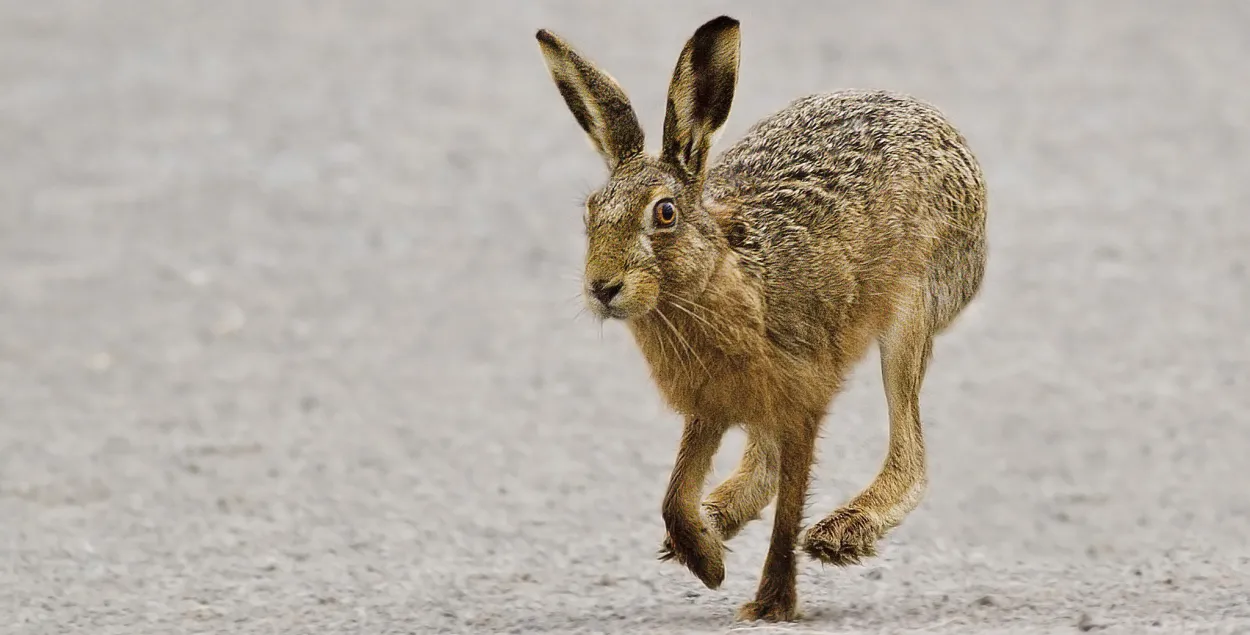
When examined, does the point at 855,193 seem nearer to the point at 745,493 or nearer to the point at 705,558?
the point at 745,493

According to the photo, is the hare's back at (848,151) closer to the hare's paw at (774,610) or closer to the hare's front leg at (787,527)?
the hare's front leg at (787,527)

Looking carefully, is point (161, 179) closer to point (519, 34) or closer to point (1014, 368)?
point (519, 34)

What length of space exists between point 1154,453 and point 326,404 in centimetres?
476

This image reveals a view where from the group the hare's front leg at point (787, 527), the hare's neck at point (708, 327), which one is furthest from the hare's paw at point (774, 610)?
Answer: the hare's neck at point (708, 327)

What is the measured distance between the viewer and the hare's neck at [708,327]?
721 centimetres

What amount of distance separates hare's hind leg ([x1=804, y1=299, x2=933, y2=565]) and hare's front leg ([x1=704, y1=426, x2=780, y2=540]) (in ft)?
1.19

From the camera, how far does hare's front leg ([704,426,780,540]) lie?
8273 millimetres

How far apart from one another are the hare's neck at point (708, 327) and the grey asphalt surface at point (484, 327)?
0.43 m

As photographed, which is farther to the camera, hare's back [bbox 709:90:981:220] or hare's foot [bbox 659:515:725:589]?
hare's back [bbox 709:90:981:220]

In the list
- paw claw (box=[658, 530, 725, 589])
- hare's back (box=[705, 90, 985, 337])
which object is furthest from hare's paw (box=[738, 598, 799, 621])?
hare's back (box=[705, 90, 985, 337])

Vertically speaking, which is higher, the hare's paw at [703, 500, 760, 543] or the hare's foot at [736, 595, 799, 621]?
the hare's paw at [703, 500, 760, 543]

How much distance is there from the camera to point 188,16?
21.0 m

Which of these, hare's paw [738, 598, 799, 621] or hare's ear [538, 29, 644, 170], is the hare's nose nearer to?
hare's ear [538, 29, 644, 170]

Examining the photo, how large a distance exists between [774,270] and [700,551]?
108 centimetres
